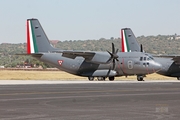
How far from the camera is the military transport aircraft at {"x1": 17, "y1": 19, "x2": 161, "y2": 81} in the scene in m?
61.1

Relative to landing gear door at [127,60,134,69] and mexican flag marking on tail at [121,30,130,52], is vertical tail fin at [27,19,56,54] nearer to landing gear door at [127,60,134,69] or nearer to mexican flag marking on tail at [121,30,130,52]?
landing gear door at [127,60,134,69]

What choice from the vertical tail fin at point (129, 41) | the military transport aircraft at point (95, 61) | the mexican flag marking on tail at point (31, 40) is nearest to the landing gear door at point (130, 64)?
the military transport aircraft at point (95, 61)

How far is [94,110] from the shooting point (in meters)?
19.9

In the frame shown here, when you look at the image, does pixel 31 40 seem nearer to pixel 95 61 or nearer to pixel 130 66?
pixel 95 61

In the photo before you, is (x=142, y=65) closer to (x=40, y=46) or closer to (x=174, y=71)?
(x=174, y=71)

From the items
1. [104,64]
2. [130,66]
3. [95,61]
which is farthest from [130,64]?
[95,61]

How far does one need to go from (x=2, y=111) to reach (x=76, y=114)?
307 centimetres

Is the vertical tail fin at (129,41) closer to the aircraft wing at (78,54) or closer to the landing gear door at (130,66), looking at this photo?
the aircraft wing at (78,54)

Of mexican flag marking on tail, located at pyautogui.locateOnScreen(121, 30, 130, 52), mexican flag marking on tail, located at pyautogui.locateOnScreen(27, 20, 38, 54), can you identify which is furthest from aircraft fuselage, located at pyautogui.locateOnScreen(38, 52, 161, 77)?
mexican flag marking on tail, located at pyautogui.locateOnScreen(121, 30, 130, 52)

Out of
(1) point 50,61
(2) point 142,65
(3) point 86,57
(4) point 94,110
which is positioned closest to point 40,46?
(1) point 50,61

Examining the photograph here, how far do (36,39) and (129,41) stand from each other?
2071 centimetres

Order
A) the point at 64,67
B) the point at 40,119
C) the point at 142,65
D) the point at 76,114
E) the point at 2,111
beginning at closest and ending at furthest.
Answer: the point at 40,119
the point at 76,114
the point at 2,111
the point at 142,65
the point at 64,67

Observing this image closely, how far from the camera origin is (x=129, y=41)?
8362cm

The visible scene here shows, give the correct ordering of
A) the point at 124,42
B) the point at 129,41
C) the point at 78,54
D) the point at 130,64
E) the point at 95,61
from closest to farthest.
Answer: the point at 130,64 → the point at 78,54 → the point at 95,61 → the point at 129,41 → the point at 124,42
